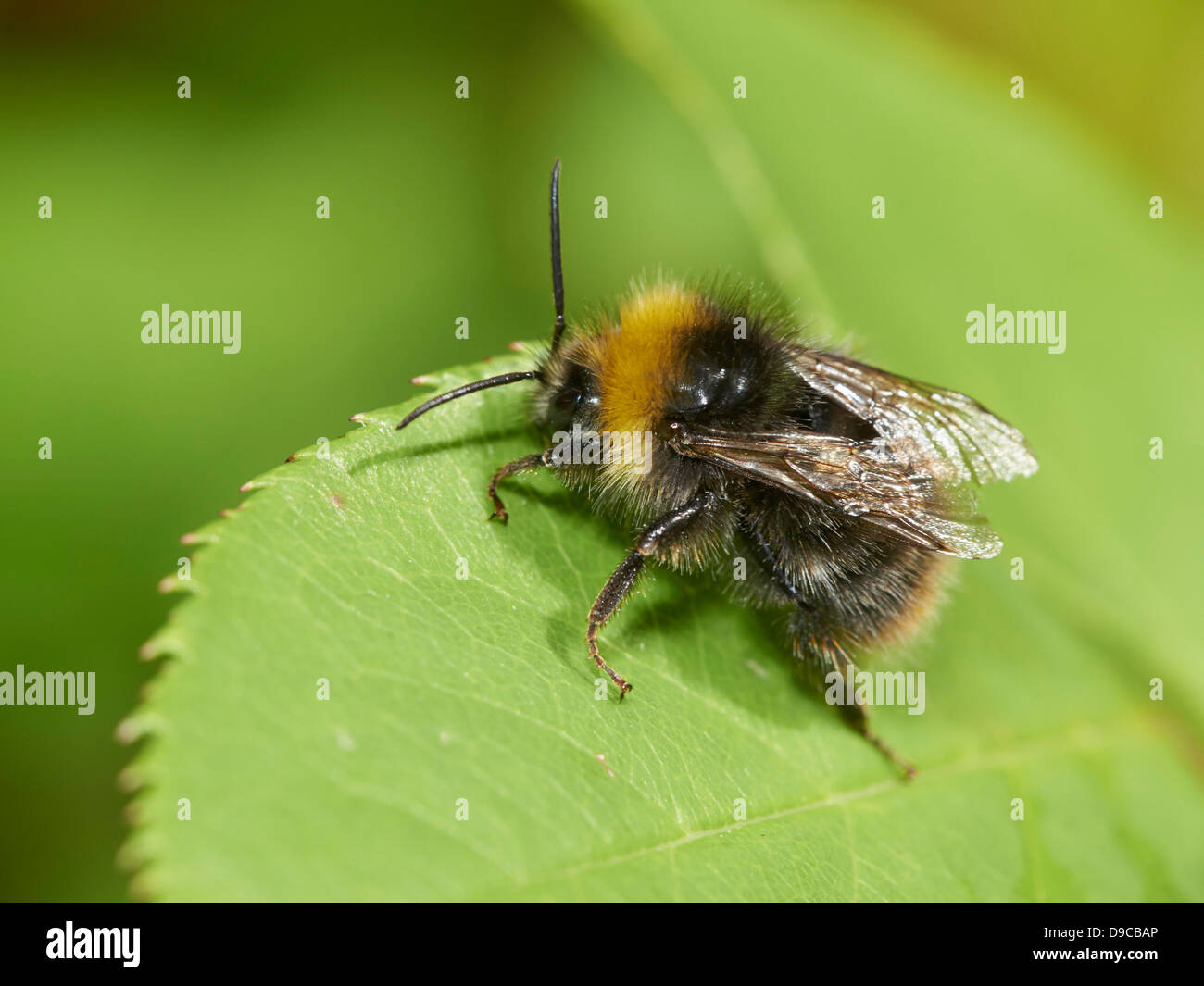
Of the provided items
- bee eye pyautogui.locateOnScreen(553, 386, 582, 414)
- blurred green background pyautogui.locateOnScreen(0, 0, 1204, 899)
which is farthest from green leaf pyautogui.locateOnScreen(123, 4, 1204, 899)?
bee eye pyautogui.locateOnScreen(553, 386, 582, 414)

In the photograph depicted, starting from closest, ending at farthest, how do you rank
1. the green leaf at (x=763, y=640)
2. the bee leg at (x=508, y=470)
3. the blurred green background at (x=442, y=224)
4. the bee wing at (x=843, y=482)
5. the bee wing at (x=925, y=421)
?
the green leaf at (x=763, y=640) → the bee leg at (x=508, y=470) → the bee wing at (x=843, y=482) → the bee wing at (x=925, y=421) → the blurred green background at (x=442, y=224)

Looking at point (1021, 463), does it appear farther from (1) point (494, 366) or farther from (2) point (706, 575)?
(1) point (494, 366)

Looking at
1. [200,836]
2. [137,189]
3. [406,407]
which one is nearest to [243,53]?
[137,189]

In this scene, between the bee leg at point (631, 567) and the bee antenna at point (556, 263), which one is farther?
the bee antenna at point (556, 263)

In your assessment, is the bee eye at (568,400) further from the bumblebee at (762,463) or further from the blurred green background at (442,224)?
the blurred green background at (442,224)

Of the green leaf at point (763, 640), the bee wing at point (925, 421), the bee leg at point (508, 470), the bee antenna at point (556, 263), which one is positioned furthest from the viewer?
the bee wing at point (925, 421)

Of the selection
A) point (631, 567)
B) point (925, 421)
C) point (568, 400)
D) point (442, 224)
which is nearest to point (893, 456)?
point (925, 421)

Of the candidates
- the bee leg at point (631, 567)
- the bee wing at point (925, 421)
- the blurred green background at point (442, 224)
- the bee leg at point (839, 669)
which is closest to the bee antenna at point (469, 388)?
the bee leg at point (631, 567)

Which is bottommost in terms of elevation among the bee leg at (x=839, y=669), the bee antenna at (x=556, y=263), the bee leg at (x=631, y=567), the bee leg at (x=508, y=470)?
the bee leg at (x=839, y=669)

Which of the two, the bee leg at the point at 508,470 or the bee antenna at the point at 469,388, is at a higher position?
the bee antenna at the point at 469,388
